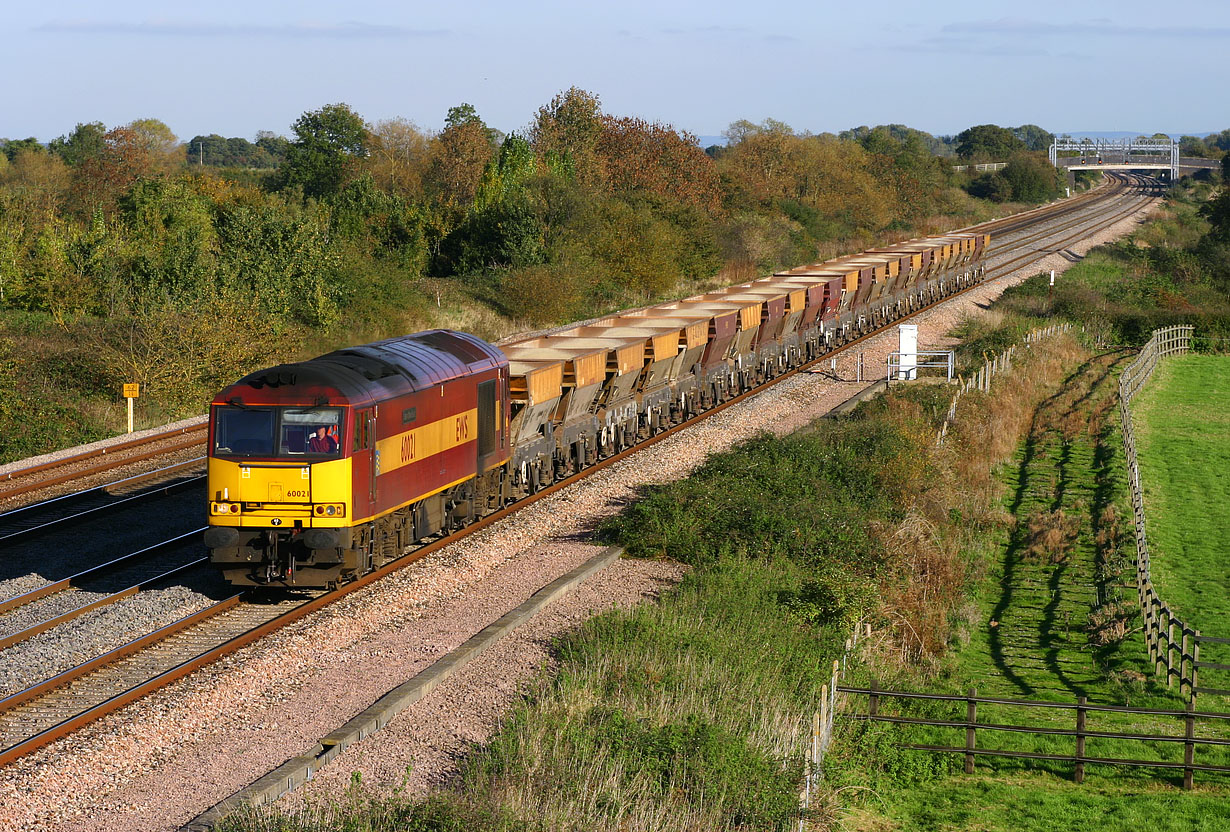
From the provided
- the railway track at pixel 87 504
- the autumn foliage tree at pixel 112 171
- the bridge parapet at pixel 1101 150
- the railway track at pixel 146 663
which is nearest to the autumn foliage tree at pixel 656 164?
the autumn foliage tree at pixel 112 171

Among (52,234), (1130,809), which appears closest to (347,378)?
(1130,809)

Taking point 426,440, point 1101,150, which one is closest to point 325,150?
point 426,440

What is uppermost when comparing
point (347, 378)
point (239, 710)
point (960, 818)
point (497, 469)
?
point (347, 378)

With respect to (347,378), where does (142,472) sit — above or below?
below

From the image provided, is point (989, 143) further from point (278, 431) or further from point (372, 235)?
point (278, 431)

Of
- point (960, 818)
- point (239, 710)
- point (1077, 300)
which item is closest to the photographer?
point (239, 710)

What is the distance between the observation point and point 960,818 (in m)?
14.9

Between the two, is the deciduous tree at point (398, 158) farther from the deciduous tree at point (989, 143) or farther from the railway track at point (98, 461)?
the deciduous tree at point (989, 143)

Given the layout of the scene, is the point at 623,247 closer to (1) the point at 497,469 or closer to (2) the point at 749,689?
(1) the point at 497,469

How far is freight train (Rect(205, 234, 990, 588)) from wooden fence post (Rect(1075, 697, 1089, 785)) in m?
9.55

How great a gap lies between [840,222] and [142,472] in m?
75.8

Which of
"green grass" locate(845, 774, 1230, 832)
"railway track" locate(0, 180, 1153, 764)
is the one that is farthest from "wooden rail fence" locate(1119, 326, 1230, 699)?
"railway track" locate(0, 180, 1153, 764)

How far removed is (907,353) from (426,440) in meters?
22.9

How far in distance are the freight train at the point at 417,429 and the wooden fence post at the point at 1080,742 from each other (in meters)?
9.55
